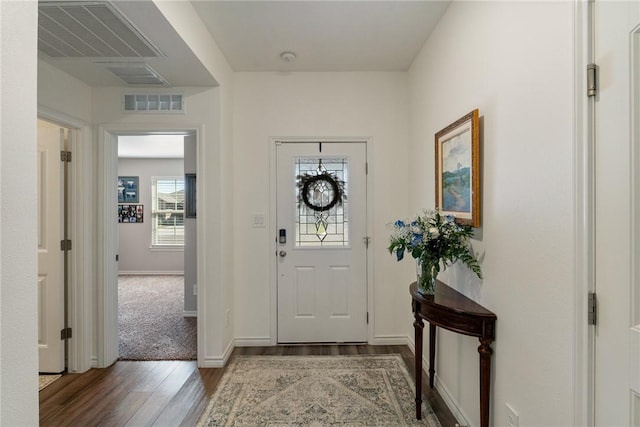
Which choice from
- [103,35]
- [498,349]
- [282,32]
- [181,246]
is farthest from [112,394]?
[181,246]

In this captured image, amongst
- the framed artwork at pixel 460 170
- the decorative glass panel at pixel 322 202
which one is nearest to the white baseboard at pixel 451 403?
the framed artwork at pixel 460 170

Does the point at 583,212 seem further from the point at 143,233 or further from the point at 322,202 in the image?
the point at 143,233

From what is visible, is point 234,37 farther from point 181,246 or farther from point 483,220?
point 181,246

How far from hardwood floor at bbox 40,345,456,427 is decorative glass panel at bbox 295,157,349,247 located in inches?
44.0

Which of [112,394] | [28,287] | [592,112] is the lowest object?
[112,394]

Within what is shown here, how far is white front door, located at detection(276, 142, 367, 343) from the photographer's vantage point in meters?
3.22

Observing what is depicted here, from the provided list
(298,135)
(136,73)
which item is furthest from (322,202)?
(136,73)

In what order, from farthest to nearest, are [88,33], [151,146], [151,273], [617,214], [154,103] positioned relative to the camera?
1. [151,273]
2. [151,146]
3. [154,103]
4. [88,33]
5. [617,214]

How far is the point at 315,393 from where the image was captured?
2.37 m

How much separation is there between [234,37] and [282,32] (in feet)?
1.33

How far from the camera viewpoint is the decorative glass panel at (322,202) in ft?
10.6

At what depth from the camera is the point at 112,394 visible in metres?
2.42

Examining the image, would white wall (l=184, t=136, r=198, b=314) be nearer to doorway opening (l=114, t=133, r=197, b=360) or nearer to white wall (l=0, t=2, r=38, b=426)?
doorway opening (l=114, t=133, r=197, b=360)

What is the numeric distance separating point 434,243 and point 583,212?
80 cm
